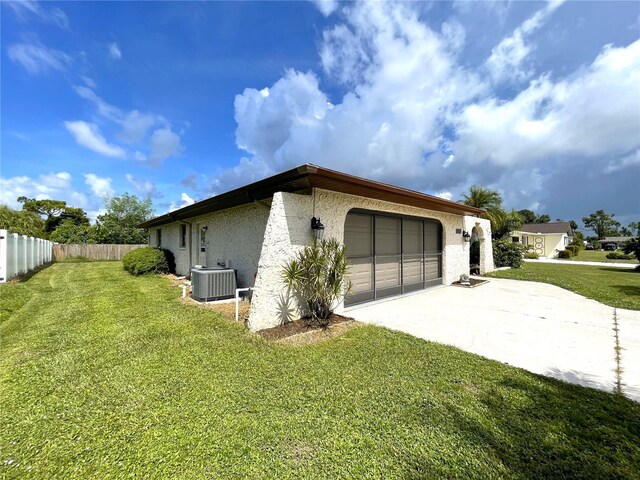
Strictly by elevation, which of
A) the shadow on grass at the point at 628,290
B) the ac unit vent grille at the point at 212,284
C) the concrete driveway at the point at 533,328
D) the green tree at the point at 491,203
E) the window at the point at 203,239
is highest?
the green tree at the point at 491,203

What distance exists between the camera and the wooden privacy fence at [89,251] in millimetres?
23375

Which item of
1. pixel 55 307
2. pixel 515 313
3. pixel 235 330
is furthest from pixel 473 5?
pixel 55 307

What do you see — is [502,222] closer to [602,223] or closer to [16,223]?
[16,223]

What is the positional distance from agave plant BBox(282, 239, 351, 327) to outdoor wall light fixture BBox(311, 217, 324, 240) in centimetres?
14

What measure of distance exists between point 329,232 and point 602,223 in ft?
311

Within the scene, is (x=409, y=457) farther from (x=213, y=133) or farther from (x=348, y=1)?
(x=213, y=133)

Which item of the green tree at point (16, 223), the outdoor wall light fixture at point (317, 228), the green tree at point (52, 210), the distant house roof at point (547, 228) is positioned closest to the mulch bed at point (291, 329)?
the outdoor wall light fixture at point (317, 228)

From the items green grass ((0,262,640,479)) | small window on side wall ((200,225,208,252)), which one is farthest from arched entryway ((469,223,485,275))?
small window on side wall ((200,225,208,252))

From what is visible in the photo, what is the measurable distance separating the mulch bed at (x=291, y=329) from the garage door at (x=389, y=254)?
153 centimetres

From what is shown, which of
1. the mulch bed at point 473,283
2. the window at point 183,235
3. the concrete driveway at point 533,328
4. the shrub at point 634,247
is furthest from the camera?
the shrub at point 634,247

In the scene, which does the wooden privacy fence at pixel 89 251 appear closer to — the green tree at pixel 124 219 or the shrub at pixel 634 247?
the green tree at pixel 124 219

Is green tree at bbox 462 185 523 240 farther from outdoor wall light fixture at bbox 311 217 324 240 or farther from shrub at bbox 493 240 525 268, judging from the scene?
outdoor wall light fixture at bbox 311 217 324 240

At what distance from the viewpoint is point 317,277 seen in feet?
19.3

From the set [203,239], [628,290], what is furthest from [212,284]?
[628,290]
